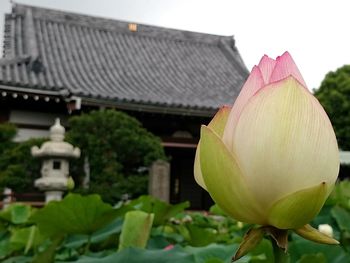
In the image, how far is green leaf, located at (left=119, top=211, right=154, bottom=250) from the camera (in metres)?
0.80

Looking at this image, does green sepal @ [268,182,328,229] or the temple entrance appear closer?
green sepal @ [268,182,328,229]

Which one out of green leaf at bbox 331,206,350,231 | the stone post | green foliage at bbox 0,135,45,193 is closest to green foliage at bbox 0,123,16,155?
green foliage at bbox 0,135,45,193

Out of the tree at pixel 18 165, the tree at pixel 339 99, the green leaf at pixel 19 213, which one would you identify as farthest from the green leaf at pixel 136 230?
the tree at pixel 339 99

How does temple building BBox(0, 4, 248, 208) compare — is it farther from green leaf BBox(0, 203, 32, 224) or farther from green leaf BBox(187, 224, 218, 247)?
green leaf BBox(187, 224, 218, 247)

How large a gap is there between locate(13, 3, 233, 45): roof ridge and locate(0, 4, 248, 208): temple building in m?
0.02

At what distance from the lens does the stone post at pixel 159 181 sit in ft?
17.8

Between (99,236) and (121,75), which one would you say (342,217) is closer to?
(99,236)

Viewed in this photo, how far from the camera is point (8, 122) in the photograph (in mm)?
6660

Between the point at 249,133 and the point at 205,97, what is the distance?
26.4 feet

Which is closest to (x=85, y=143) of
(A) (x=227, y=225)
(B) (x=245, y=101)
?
(A) (x=227, y=225)

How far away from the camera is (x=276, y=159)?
14.4 inches

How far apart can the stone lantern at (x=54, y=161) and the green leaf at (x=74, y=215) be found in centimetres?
468

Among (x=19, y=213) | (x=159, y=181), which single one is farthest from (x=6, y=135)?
(x=19, y=213)

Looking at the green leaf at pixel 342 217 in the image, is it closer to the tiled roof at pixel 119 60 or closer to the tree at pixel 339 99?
the tiled roof at pixel 119 60
